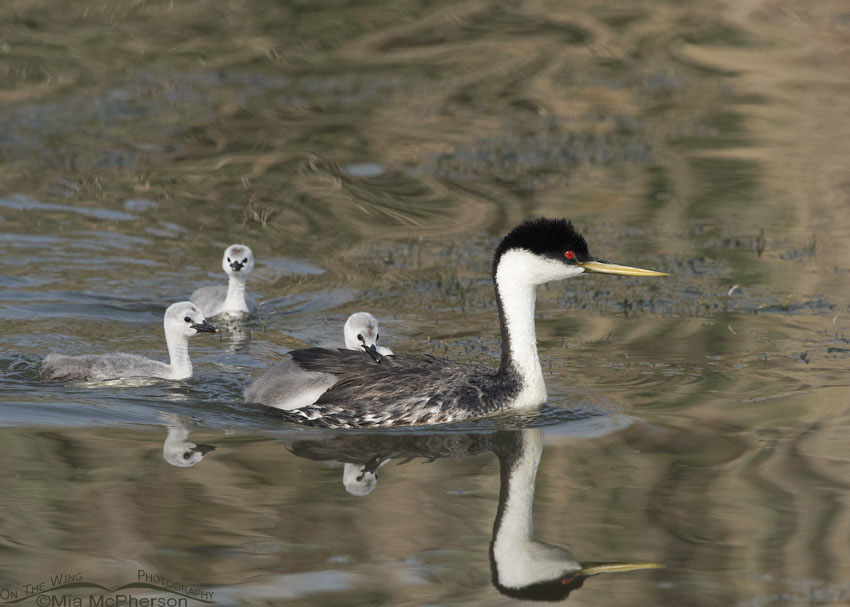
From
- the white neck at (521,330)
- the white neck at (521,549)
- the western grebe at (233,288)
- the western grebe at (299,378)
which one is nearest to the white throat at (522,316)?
the white neck at (521,330)

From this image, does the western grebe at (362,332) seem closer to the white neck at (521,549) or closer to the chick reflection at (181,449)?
the chick reflection at (181,449)

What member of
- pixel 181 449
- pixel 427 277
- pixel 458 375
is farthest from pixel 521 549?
pixel 427 277

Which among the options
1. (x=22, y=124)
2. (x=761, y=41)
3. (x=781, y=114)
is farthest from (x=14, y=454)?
(x=761, y=41)

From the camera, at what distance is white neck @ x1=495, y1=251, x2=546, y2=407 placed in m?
9.48

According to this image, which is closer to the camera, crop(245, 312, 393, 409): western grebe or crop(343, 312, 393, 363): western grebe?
crop(245, 312, 393, 409): western grebe

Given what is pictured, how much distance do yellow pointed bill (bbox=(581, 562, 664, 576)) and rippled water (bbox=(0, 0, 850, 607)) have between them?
9 centimetres

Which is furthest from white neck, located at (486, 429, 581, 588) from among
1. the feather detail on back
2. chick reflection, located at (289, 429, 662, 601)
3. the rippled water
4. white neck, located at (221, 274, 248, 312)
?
white neck, located at (221, 274, 248, 312)

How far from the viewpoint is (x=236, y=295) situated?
42.1 ft

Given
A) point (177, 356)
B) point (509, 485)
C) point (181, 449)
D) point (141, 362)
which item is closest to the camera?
point (509, 485)

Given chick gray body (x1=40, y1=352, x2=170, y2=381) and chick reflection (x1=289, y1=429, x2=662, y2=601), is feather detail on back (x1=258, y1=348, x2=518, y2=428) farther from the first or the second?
chick gray body (x1=40, y1=352, x2=170, y2=381)

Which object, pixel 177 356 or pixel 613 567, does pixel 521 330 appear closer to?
pixel 177 356

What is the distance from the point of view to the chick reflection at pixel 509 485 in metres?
6.62

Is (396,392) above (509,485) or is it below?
above

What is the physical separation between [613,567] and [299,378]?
3.53m
